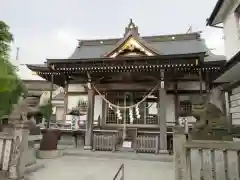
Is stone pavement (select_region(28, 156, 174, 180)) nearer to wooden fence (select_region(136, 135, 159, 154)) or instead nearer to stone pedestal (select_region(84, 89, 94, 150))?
wooden fence (select_region(136, 135, 159, 154))

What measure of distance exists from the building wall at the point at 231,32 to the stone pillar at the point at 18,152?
29.8 feet

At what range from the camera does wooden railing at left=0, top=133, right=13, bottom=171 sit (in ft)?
18.3

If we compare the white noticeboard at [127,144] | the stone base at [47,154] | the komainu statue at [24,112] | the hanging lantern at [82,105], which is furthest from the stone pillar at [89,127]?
the komainu statue at [24,112]

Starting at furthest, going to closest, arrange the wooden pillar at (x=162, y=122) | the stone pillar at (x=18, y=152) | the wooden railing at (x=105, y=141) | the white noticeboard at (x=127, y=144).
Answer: the white noticeboard at (x=127, y=144)
the wooden railing at (x=105, y=141)
the wooden pillar at (x=162, y=122)
the stone pillar at (x=18, y=152)

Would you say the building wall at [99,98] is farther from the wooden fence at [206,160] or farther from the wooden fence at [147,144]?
the wooden fence at [206,160]

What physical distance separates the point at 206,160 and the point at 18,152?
4.69 metres

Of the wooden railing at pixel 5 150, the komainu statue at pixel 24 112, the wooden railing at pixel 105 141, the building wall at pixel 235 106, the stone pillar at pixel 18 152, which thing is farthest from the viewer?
the wooden railing at pixel 105 141

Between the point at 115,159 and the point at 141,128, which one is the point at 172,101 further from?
the point at 115,159

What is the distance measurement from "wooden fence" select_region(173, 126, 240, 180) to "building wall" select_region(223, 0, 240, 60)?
21.8 feet

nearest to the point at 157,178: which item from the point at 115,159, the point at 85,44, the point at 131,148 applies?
the point at 115,159

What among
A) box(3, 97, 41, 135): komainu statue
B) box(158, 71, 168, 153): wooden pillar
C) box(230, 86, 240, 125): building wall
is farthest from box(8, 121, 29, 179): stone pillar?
box(230, 86, 240, 125): building wall

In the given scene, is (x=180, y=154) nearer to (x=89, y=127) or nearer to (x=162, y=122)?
(x=162, y=122)

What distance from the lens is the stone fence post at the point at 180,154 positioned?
4270 millimetres

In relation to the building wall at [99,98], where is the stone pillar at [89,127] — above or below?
below
